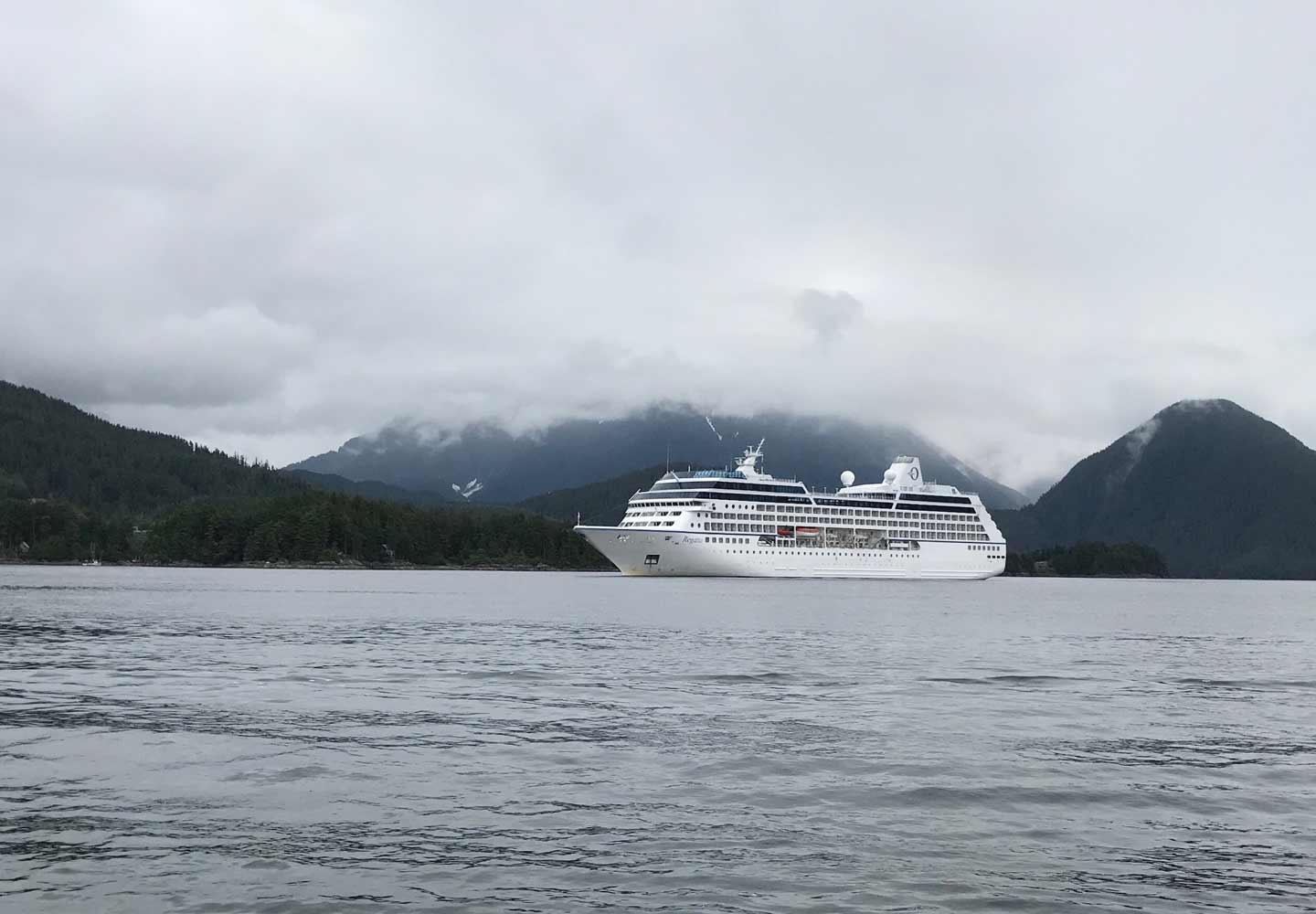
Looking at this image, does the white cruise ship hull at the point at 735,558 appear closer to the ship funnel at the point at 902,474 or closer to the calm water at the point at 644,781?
the ship funnel at the point at 902,474

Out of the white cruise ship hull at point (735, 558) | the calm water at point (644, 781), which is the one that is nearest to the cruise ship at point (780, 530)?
the white cruise ship hull at point (735, 558)

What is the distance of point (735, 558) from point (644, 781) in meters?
145

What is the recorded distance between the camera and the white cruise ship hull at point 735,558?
164375mm

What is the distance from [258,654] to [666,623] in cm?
3132

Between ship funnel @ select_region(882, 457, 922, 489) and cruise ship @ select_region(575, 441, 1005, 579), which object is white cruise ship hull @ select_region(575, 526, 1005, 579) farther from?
ship funnel @ select_region(882, 457, 922, 489)

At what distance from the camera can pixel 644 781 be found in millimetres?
21547

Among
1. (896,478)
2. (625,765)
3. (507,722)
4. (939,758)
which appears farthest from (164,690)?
(896,478)

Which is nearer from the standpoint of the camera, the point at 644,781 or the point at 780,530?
the point at 644,781

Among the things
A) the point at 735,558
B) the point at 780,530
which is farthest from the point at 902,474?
the point at 735,558

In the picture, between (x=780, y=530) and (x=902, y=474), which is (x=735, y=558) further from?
(x=902, y=474)

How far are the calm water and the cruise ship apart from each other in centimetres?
11457

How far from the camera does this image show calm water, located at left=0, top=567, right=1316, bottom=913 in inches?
588

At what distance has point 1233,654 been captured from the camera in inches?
2296

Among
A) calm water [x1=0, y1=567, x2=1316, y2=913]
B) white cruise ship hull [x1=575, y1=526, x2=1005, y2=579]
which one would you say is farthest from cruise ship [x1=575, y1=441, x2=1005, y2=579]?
calm water [x1=0, y1=567, x2=1316, y2=913]
